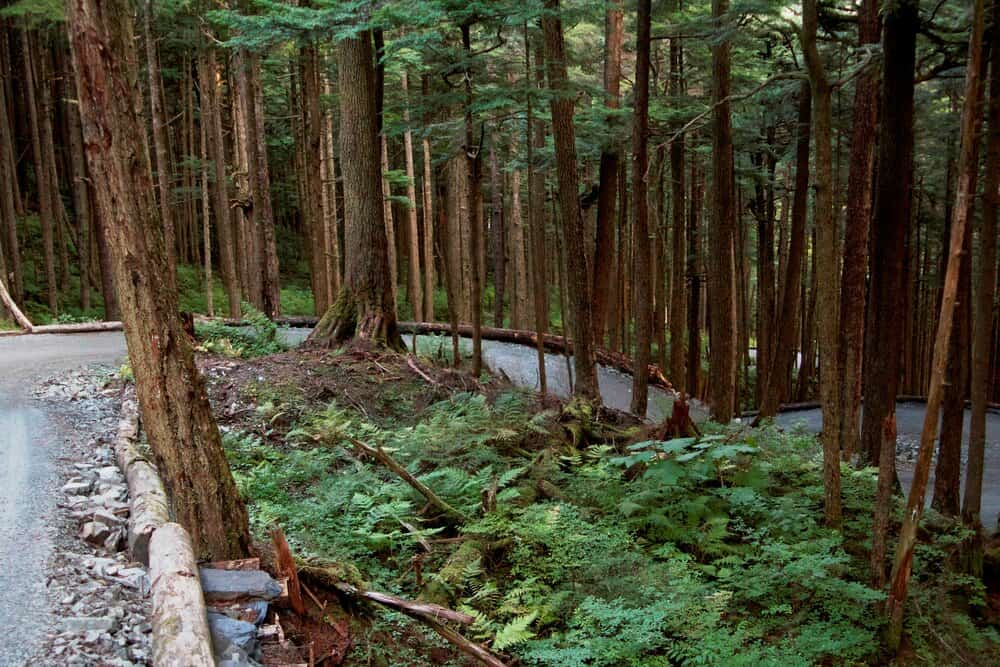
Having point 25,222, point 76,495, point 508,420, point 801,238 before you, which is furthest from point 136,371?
point 25,222

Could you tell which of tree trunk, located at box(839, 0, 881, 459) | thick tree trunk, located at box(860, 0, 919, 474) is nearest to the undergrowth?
thick tree trunk, located at box(860, 0, 919, 474)

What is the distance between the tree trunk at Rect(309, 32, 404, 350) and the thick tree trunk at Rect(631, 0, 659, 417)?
4051 millimetres

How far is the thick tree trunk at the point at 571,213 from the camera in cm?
917

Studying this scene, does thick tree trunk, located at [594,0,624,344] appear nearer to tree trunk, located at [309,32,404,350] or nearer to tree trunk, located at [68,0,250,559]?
tree trunk, located at [309,32,404,350]

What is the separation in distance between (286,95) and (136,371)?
27.5 m

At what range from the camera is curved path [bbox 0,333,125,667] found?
3842mm

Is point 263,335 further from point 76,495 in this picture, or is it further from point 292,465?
point 76,495

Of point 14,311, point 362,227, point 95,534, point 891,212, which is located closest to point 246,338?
point 362,227

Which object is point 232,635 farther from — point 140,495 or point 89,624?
point 140,495

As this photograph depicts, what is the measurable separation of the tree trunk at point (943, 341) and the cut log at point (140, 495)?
5152mm

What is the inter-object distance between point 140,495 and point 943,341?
5.89 m

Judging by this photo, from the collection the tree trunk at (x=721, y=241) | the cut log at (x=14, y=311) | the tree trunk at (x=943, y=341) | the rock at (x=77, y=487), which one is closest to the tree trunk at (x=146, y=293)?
the rock at (x=77, y=487)

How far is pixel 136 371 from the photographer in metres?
4.55

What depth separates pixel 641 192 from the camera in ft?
31.9
